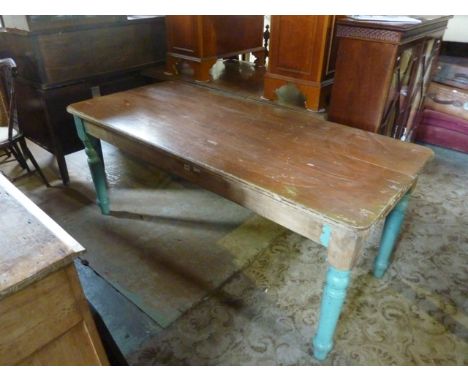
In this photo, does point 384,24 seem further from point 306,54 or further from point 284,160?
point 284,160

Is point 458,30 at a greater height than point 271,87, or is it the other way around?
point 458,30

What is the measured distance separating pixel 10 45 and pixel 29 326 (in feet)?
7.03

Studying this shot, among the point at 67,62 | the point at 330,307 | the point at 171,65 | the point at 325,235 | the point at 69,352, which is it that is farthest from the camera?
the point at 171,65

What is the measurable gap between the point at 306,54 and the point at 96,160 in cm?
122

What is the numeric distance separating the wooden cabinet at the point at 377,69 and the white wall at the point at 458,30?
5.13ft

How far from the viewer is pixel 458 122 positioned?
2.83 metres

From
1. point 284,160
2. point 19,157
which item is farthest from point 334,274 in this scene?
point 19,157

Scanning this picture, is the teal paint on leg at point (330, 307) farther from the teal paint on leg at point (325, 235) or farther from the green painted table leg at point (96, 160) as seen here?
the green painted table leg at point (96, 160)

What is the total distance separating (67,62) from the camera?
7.25 feet

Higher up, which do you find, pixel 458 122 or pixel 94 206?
pixel 458 122

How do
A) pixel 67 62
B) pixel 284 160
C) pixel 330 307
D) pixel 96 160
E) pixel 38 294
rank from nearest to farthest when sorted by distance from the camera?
pixel 38 294, pixel 330 307, pixel 284 160, pixel 96 160, pixel 67 62
